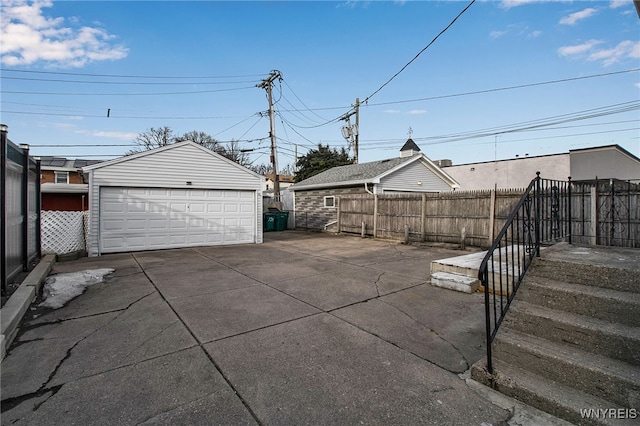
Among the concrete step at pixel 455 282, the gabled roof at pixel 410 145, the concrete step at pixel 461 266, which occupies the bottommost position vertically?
the concrete step at pixel 455 282

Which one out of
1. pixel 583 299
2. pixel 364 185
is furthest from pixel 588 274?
pixel 364 185

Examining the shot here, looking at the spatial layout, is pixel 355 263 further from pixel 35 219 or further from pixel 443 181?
pixel 443 181

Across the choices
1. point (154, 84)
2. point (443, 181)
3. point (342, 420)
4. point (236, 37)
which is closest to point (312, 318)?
point (342, 420)

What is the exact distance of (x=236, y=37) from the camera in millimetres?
11211

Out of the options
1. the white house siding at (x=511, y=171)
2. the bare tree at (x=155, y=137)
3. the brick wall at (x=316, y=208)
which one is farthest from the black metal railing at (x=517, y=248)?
the bare tree at (x=155, y=137)

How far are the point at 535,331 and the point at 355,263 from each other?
4.94 m

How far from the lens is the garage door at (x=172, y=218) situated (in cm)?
949

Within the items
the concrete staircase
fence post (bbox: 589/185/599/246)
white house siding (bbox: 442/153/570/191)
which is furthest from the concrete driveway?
white house siding (bbox: 442/153/570/191)

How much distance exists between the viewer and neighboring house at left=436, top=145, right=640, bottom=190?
54.7 feet

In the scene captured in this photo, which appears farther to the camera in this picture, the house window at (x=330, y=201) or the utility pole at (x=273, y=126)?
the utility pole at (x=273, y=126)

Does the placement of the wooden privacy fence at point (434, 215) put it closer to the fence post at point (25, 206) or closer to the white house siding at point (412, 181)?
the white house siding at point (412, 181)

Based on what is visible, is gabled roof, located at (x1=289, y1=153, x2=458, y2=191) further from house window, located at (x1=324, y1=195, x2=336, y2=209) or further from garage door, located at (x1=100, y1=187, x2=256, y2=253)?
garage door, located at (x1=100, y1=187, x2=256, y2=253)

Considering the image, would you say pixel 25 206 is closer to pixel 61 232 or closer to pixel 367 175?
pixel 61 232

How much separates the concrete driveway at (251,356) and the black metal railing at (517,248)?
1.40 ft
